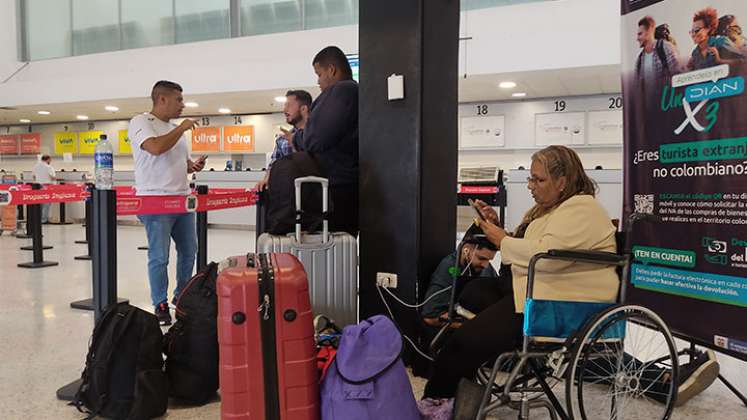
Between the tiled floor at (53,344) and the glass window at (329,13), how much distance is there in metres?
4.57

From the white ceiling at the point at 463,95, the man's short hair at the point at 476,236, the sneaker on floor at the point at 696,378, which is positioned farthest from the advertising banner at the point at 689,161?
the white ceiling at the point at 463,95

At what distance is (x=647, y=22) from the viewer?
241 cm

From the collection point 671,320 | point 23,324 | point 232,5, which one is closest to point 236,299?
point 671,320

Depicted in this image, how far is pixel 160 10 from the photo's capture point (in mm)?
10156

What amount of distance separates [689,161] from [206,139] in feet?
37.1

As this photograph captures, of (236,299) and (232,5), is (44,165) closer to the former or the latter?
(232,5)

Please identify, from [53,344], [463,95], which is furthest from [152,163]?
[463,95]

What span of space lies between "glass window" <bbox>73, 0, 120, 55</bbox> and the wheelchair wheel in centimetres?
1092

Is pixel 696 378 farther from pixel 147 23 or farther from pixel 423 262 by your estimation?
pixel 147 23

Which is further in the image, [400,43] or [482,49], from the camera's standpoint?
[482,49]

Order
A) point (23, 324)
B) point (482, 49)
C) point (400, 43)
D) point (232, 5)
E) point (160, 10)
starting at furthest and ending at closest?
point (160, 10) < point (232, 5) < point (482, 49) < point (23, 324) < point (400, 43)

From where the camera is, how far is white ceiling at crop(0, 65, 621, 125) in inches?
301

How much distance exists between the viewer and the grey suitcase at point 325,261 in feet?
7.87

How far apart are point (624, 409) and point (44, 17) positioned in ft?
42.9
